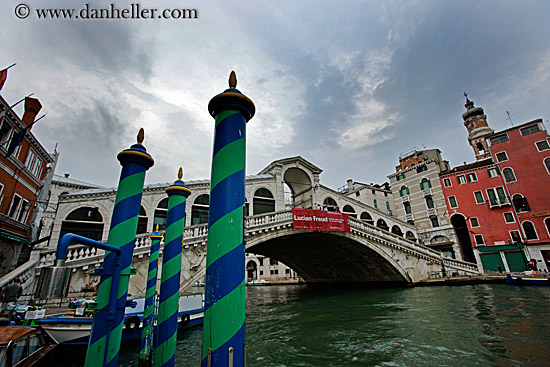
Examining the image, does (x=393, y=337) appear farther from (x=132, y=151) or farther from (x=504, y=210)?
(x=504, y=210)

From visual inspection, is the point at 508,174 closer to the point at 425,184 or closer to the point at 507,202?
the point at 507,202

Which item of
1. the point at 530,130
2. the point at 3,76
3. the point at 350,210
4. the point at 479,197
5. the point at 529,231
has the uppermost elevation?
the point at 530,130

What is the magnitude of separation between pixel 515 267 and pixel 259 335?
23628 millimetres

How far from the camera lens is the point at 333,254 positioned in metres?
18.8

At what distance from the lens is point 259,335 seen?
700cm

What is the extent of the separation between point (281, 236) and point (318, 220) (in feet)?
7.67

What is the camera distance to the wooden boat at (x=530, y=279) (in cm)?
1371

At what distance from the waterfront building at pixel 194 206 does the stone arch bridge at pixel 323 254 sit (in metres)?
0.05

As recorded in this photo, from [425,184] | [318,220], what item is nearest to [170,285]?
[318,220]

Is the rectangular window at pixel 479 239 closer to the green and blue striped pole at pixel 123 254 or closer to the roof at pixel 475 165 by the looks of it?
the roof at pixel 475 165

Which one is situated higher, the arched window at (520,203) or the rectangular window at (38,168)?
the rectangular window at (38,168)

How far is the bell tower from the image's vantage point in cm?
3069

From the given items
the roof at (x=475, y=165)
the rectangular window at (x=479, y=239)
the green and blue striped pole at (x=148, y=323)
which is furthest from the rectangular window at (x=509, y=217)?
the green and blue striped pole at (x=148, y=323)

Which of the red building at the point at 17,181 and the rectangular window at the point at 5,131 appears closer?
the rectangular window at the point at 5,131
